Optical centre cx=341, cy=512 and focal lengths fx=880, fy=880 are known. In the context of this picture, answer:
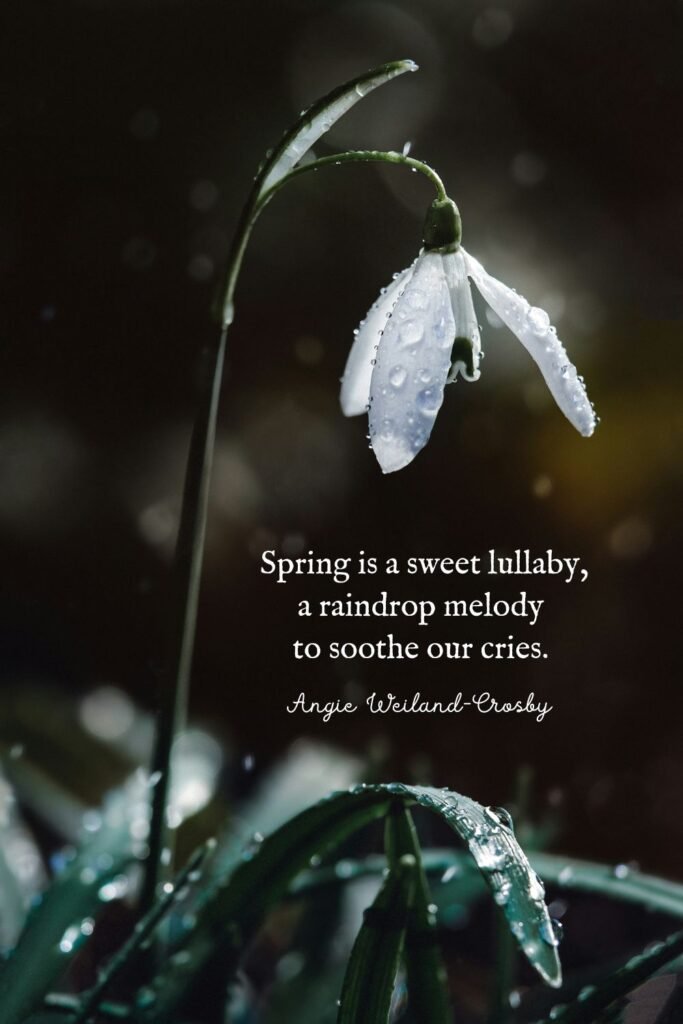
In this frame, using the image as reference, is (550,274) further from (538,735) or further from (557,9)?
(538,735)

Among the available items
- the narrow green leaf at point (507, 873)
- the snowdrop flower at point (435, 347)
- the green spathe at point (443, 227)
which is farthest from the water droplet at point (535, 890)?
the green spathe at point (443, 227)

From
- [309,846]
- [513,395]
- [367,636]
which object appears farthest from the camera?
[513,395]

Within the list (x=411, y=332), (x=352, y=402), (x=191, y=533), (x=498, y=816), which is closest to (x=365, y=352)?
(x=352, y=402)

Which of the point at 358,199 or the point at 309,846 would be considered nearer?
the point at 309,846

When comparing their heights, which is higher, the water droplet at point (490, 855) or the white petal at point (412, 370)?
the white petal at point (412, 370)

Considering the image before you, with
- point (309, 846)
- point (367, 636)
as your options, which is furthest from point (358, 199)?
point (309, 846)

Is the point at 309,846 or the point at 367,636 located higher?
the point at 367,636

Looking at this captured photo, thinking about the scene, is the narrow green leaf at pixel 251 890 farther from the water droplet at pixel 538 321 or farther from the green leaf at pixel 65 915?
the water droplet at pixel 538 321
